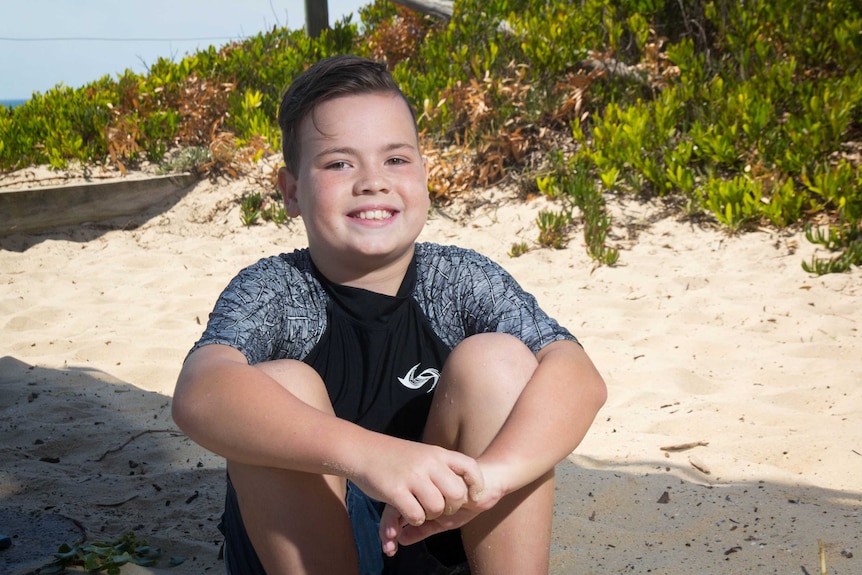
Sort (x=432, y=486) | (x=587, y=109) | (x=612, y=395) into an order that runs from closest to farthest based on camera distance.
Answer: (x=432, y=486) < (x=612, y=395) < (x=587, y=109)

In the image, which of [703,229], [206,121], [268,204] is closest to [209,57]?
[206,121]

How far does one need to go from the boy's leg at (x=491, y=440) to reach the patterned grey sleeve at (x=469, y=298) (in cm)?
25

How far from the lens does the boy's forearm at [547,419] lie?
148 cm

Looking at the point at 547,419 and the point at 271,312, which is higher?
the point at 271,312

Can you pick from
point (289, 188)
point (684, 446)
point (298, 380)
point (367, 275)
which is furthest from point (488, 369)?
point (684, 446)

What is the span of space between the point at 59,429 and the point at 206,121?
4883mm

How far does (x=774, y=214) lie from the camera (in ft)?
16.0

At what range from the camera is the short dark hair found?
1941 millimetres

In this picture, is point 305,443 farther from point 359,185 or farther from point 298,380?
point 359,185

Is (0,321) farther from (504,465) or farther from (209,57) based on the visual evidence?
(209,57)

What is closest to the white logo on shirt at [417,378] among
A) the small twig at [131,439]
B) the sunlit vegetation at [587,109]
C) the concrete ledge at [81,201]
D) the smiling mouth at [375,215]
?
the smiling mouth at [375,215]

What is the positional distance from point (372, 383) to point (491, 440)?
36 centimetres

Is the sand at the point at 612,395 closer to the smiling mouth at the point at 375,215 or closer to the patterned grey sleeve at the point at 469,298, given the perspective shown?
the patterned grey sleeve at the point at 469,298

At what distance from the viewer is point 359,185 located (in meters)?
1.89
